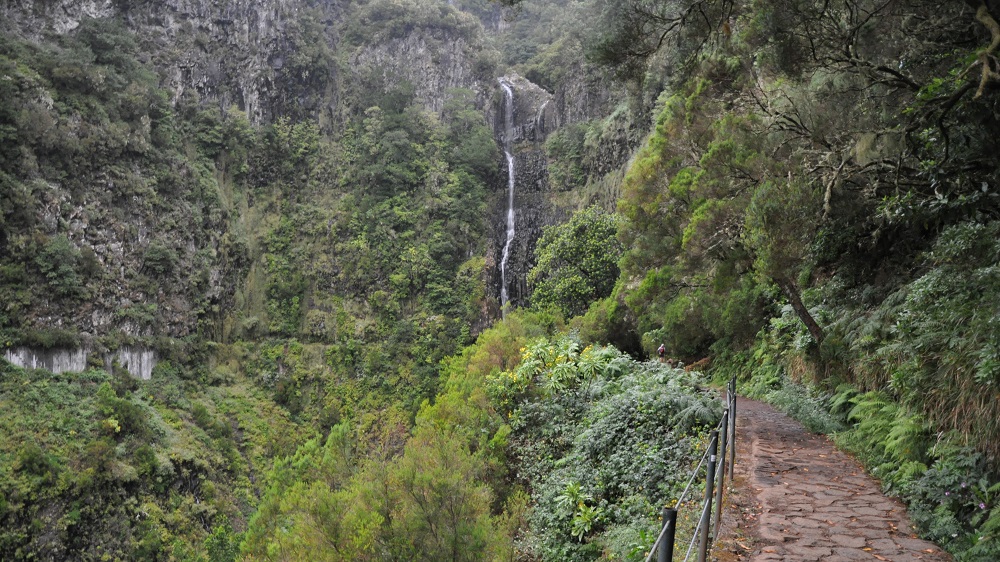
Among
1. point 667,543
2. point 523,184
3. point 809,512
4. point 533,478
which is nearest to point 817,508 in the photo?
point 809,512

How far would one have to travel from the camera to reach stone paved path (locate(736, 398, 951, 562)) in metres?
4.28

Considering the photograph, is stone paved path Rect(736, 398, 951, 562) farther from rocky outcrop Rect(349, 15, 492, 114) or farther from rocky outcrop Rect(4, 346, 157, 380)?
rocky outcrop Rect(349, 15, 492, 114)

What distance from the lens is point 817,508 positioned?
520 cm

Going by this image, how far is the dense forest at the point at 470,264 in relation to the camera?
21.7ft

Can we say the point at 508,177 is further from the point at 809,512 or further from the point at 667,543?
the point at 667,543

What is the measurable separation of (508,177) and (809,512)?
119 feet

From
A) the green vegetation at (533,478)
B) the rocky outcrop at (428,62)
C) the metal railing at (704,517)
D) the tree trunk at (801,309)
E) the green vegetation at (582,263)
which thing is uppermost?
the rocky outcrop at (428,62)

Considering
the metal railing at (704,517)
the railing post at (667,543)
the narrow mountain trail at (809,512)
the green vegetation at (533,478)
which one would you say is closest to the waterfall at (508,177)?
the green vegetation at (533,478)

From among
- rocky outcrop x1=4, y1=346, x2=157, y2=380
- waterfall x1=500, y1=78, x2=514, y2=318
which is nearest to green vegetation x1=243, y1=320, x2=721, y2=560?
rocky outcrop x1=4, y1=346, x2=157, y2=380

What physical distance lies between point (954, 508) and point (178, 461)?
25.2 metres

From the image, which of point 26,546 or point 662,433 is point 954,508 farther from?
point 26,546

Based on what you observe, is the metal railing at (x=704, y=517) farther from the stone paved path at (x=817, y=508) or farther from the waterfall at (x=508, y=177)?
the waterfall at (x=508, y=177)

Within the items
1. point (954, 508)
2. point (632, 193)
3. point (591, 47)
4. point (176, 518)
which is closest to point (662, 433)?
point (954, 508)

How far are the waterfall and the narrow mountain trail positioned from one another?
87.2 feet
